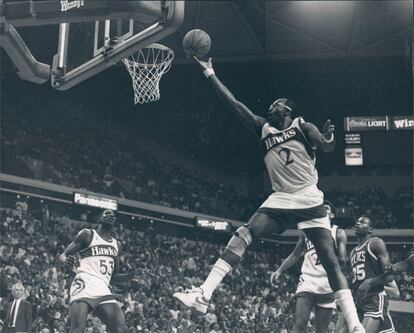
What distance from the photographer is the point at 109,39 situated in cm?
907

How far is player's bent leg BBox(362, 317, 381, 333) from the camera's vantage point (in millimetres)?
7609

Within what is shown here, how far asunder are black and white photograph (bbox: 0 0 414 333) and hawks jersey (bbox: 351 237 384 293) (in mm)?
19

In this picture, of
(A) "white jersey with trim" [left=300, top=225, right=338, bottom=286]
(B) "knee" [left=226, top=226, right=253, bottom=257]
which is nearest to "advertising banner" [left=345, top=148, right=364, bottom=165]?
(A) "white jersey with trim" [left=300, top=225, right=338, bottom=286]

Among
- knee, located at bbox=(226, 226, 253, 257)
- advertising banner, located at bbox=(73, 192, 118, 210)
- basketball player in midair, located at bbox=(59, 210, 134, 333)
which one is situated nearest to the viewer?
knee, located at bbox=(226, 226, 253, 257)

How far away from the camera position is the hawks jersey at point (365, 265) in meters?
7.79

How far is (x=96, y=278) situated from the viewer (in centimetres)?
851

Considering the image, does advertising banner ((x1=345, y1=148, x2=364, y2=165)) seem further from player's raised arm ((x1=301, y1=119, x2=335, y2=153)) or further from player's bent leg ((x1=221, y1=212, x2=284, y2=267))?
player's bent leg ((x1=221, y1=212, x2=284, y2=267))

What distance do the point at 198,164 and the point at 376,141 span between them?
9.26m

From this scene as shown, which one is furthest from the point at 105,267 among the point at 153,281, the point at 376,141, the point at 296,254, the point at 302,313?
the point at 376,141

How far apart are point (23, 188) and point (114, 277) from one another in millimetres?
15736

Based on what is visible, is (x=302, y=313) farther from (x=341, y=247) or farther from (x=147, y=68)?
(x=147, y=68)

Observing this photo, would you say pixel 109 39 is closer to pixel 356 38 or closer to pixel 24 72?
pixel 24 72

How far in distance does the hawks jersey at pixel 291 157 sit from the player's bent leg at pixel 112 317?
3.26 metres

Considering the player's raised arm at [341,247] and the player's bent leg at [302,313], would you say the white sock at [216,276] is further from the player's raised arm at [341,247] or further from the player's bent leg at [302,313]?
the player's raised arm at [341,247]
